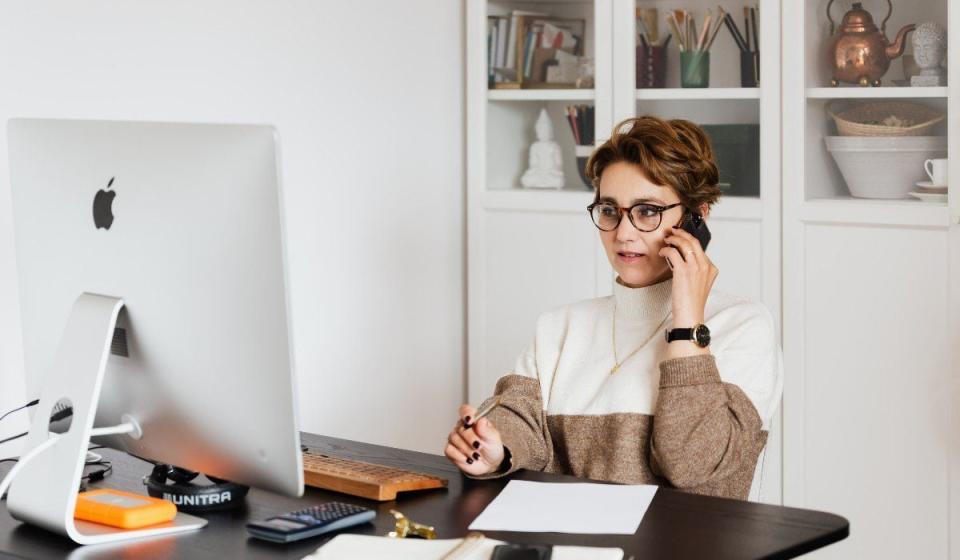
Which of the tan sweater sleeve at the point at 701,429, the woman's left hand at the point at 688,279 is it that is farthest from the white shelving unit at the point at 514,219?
the tan sweater sleeve at the point at 701,429

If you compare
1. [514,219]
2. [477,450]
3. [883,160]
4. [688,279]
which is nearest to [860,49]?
[883,160]

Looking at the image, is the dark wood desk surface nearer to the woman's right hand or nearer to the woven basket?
the woman's right hand

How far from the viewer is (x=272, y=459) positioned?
1483 mm

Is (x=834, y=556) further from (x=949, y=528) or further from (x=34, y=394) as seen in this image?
(x=34, y=394)

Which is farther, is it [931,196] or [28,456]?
[931,196]

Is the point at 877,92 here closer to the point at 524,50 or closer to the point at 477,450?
the point at 524,50

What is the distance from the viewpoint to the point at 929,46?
117 inches

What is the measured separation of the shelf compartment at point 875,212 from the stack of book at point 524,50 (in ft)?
2.95

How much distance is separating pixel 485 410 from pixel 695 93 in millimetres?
1635

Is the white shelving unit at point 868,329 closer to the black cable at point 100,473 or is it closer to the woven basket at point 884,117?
Answer: the woven basket at point 884,117

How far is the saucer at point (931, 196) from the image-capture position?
116 inches

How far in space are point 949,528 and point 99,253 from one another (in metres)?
2.16

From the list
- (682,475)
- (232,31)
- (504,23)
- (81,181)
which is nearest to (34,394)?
(81,181)

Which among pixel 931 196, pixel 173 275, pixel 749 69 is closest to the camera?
pixel 173 275
